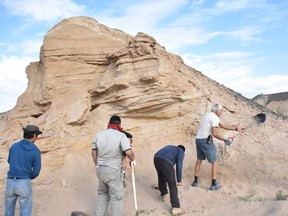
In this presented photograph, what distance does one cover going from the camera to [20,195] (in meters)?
5.80

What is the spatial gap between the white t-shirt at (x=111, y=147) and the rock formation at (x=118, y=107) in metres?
Answer: 2.20

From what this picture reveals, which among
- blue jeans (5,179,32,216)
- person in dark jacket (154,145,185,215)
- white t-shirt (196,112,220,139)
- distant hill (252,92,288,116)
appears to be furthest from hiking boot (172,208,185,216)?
distant hill (252,92,288,116)

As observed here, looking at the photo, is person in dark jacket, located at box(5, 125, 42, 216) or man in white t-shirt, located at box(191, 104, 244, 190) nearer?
person in dark jacket, located at box(5, 125, 42, 216)

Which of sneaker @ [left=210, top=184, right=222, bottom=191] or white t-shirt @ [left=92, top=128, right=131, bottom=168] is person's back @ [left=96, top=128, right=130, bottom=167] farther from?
sneaker @ [left=210, top=184, right=222, bottom=191]

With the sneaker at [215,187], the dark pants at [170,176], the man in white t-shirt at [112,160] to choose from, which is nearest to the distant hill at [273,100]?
the sneaker at [215,187]

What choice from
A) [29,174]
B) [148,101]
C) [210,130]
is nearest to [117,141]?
[29,174]

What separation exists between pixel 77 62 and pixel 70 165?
8.37 feet

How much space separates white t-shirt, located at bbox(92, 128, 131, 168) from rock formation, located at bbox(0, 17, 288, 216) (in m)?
2.20

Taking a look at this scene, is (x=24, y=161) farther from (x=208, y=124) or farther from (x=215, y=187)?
(x=215, y=187)

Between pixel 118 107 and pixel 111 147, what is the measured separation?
11.1 ft

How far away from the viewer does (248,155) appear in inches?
342

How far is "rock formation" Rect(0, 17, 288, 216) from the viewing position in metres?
8.55

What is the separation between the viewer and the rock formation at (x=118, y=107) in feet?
28.0

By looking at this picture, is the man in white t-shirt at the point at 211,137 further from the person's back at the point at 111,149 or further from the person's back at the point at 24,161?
the person's back at the point at 24,161
